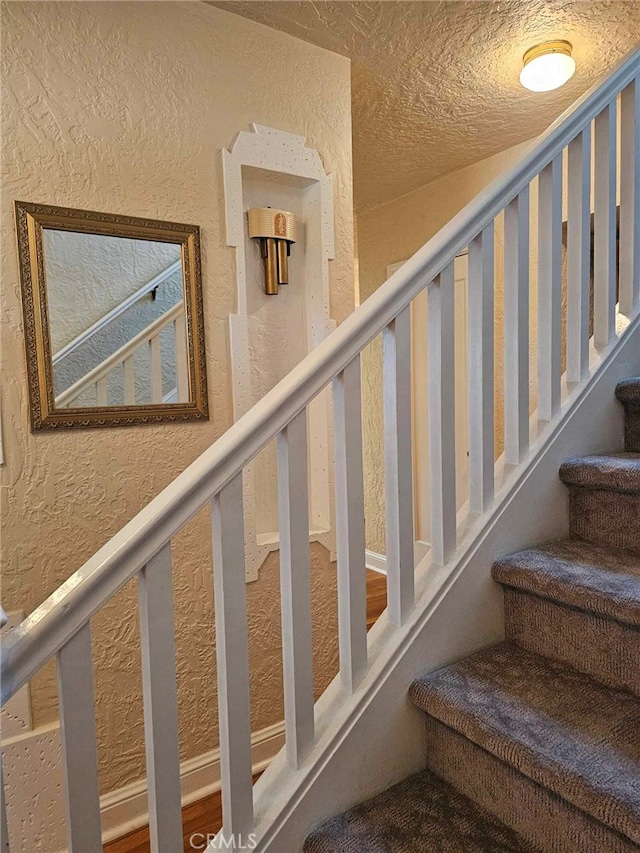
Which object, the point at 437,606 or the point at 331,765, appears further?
the point at 437,606

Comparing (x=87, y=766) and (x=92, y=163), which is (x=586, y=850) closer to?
(x=87, y=766)

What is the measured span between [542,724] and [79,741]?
2.47ft

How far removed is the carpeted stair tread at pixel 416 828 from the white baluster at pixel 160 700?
0.92ft

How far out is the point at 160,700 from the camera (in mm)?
855

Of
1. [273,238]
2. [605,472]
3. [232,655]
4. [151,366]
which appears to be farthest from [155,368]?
[605,472]

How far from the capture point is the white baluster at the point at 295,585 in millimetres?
981

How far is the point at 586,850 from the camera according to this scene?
2.77ft

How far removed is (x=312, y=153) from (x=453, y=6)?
676mm

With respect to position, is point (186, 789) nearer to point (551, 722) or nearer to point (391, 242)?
point (551, 722)

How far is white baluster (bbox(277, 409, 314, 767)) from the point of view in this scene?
3.22 ft

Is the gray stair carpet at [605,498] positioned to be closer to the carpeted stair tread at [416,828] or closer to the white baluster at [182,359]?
the carpeted stair tread at [416,828]

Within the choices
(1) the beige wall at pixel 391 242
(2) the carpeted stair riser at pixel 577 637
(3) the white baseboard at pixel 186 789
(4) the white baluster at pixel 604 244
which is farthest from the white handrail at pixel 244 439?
(1) the beige wall at pixel 391 242

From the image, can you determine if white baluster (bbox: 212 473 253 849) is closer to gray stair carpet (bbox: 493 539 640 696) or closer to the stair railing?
the stair railing

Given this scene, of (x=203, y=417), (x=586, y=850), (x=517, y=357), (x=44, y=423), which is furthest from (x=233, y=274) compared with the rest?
(x=586, y=850)
